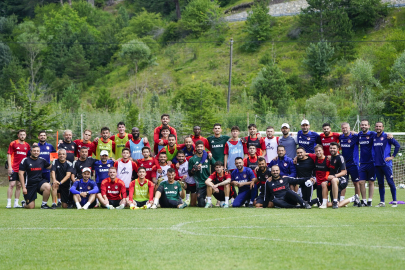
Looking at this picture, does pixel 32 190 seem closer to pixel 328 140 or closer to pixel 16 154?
pixel 16 154

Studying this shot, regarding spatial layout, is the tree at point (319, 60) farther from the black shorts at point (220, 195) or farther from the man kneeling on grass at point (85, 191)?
the man kneeling on grass at point (85, 191)

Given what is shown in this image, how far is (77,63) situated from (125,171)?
2114 inches

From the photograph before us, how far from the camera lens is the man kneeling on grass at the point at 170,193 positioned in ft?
40.3

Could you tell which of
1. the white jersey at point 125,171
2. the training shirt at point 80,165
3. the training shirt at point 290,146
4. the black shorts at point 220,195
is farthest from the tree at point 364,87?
the training shirt at point 80,165

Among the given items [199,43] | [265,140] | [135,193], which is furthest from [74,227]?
[199,43]

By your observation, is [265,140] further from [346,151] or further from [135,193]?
[135,193]

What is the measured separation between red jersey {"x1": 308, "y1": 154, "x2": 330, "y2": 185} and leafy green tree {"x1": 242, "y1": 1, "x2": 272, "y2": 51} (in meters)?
47.7

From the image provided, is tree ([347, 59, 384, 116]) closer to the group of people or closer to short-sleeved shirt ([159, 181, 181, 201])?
the group of people

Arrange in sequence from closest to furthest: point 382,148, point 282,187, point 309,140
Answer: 1. point 282,187
2. point 382,148
3. point 309,140

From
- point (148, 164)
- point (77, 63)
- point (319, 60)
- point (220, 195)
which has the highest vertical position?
point (77, 63)

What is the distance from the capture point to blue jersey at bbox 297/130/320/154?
13.1 meters

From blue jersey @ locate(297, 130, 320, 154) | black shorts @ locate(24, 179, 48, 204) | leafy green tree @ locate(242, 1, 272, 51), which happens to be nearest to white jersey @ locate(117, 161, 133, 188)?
black shorts @ locate(24, 179, 48, 204)

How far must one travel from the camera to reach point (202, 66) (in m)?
57.9


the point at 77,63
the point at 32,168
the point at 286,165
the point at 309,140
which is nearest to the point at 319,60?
the point at 77,63
